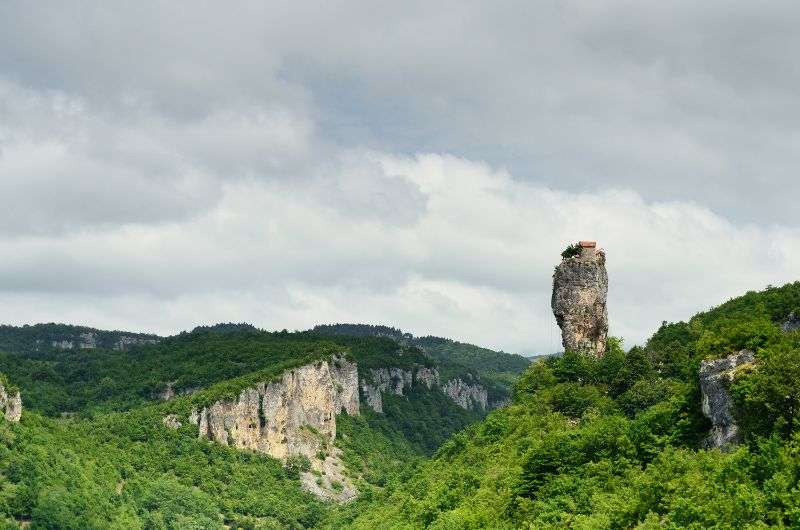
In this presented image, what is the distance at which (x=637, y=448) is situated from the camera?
58.5 m

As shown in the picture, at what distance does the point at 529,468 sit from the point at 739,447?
61.3 ft

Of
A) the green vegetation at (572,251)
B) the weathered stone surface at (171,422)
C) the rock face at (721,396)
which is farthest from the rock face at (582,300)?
the weathered stone surface at (171,422)

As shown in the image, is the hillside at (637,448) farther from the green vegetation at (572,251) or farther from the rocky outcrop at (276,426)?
the rocky outcrop at (276,426)

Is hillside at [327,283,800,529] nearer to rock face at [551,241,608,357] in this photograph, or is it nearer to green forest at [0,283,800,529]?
green forest at [0,283,800,529]

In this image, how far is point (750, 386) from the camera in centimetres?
4825

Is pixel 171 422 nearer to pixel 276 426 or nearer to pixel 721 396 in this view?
pixel 276 426

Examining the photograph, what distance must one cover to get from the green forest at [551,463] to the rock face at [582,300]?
7.12 feet

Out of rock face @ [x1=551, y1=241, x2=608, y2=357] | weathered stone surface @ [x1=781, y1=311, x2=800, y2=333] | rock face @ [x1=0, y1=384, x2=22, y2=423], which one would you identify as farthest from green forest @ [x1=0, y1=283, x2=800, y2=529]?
rock face @ [x1=551, y1=241, x2=608, y2=357]

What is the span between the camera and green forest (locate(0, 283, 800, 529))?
151 feet

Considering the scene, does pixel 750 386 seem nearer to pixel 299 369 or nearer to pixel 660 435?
pixel 660 435

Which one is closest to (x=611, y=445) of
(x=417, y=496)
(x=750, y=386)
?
(x=750, y=386)

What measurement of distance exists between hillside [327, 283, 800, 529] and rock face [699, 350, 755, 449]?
69 cm

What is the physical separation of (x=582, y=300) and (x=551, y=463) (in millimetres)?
29208

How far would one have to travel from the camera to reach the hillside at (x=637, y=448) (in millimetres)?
43750
